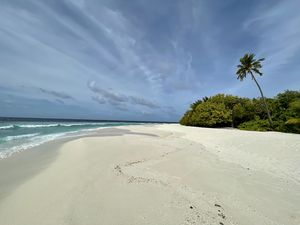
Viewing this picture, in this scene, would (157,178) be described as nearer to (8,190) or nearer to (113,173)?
(113,173)

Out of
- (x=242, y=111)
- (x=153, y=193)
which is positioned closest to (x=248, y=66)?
(x=242, y=111)

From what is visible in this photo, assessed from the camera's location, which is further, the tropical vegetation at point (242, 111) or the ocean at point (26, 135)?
the tropical vegetation at point (242, 111)

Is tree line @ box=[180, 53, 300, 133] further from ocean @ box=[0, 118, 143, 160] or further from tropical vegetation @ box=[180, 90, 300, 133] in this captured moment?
ocean @ box=[0, 118, 143, 160]

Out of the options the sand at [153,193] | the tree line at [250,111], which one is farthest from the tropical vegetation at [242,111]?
the sand at [153,193]

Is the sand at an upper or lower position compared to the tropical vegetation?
lower

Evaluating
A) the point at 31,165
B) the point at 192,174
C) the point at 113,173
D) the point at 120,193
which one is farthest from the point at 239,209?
the point at 31,165

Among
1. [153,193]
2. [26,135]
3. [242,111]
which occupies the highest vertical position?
[242,111]

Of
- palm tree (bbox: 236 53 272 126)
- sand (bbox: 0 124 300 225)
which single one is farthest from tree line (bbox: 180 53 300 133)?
sand (bbox: 0 124 300 225)

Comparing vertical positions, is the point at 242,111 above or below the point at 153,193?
above

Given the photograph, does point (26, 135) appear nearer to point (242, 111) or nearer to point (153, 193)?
point (153, 193)

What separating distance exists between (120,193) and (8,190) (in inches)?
113

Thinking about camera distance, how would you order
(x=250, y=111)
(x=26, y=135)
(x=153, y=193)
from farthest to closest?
(x=250, y=111)
(x=26, y=135)
(x=153, y=193)

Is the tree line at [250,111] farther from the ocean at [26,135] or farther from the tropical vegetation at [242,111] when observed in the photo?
the ocean at [26,135]

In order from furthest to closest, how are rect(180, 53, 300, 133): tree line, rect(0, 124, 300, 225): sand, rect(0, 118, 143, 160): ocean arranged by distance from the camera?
rect(180, 53, 300, 133): tree line → rect(0, 118, 143, 160): ocean → rect(0, 124, 300, 225): sand
